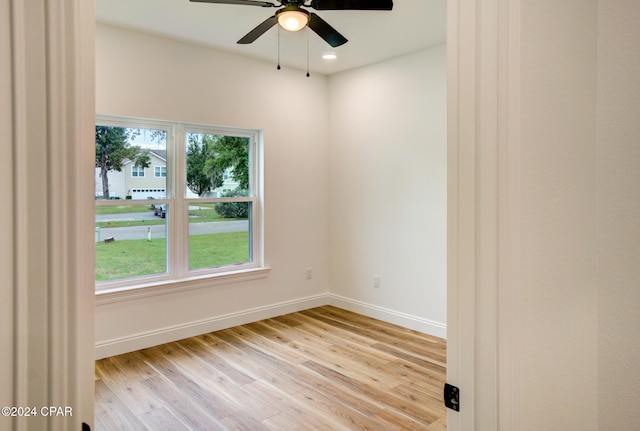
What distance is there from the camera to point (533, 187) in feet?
3.19

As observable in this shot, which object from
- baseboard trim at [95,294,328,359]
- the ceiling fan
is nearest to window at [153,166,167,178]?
baseboard trim at [95,294,328,359]

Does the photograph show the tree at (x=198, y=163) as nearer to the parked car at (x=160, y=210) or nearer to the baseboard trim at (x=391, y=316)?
the parked car at (x=160, y=210)

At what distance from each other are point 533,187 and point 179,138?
3668 mm

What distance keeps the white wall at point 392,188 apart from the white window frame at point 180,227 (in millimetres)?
982

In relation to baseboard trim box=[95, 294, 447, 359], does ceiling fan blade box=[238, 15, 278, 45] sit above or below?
above

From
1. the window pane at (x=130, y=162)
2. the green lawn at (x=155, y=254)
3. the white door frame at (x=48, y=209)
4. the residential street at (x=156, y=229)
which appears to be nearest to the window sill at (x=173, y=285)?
the green lawn at (x=155, y=254)

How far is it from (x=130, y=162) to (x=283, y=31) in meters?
1.77

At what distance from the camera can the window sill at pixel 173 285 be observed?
11.8ft

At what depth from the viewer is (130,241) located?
3.86 metres

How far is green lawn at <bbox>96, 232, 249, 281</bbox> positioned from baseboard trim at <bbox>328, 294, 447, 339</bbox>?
4.21 feet

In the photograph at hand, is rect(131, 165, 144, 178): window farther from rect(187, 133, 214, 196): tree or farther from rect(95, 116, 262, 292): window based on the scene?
rect(187, 133, 214, 196): tree

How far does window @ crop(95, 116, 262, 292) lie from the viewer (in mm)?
3723

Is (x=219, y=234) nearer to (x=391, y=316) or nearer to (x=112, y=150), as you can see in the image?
(x=112, y=150)

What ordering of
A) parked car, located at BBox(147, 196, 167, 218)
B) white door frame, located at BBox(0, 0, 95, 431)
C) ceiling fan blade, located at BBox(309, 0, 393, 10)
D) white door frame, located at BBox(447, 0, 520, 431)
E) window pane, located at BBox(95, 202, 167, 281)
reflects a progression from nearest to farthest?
white door frame, located at BBox(0, 0, 95, 431), white door frame, located at BBox(447, 0, 520, 431), ceiling fan blade, located at BBox(309, 0, 393, 10), window pane, located at BBox(95, 202, 167, 281), parked car, located at BBox(147, 196, 167, 218)
